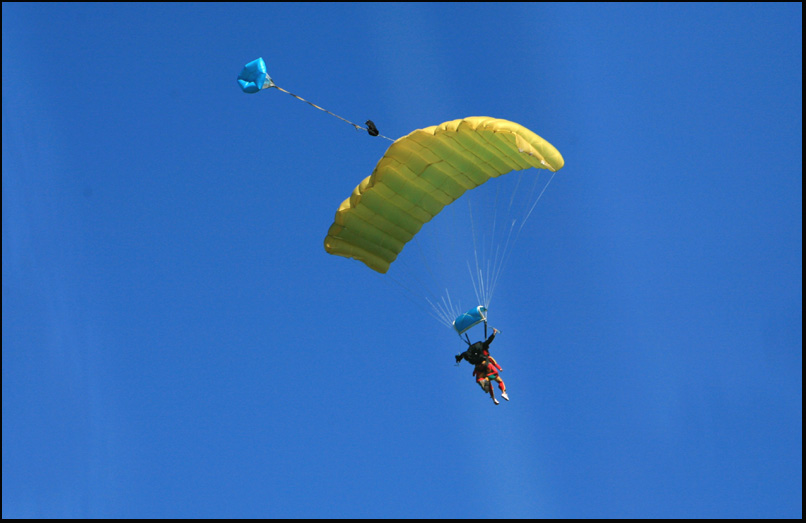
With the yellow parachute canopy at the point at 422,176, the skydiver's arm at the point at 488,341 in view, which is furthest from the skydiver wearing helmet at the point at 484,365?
the yellow parachute canopy at the point at 422,176

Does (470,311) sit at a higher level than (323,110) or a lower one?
lower

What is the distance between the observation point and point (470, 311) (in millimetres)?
18422

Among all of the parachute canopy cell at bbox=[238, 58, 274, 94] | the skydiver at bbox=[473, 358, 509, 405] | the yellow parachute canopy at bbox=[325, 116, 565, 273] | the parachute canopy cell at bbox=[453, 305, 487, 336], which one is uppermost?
the parachute canopy cell at bbox=[238, 58, 274, 94]

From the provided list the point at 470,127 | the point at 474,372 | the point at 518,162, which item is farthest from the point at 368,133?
the point at 474,372

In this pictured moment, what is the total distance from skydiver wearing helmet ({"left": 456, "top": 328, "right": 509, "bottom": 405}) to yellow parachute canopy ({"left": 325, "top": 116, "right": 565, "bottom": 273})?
3.16 meters

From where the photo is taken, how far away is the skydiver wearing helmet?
1794cm

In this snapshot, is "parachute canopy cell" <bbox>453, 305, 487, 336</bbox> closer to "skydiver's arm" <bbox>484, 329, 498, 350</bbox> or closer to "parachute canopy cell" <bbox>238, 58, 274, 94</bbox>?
"skydiver's arm" <bbox>484, 329, 498, 350</bbox>

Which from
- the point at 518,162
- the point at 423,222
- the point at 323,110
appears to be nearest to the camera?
the point at 323,110

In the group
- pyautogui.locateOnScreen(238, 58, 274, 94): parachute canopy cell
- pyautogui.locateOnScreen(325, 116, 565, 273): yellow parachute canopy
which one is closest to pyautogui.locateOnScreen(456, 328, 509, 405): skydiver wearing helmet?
pyautogui.locateOnScreen(325, 116, 565, 273): yellow parachute canopy

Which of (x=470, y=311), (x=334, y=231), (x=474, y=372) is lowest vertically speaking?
(x=474, y=372)

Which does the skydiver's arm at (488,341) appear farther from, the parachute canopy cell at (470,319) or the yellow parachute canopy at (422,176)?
the yellow parachute canopy at (422,176)

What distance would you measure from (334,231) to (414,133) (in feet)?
10.7

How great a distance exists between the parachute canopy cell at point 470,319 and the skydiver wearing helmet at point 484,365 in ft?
1.33

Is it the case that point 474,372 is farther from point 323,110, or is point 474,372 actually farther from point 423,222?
point 323,110
